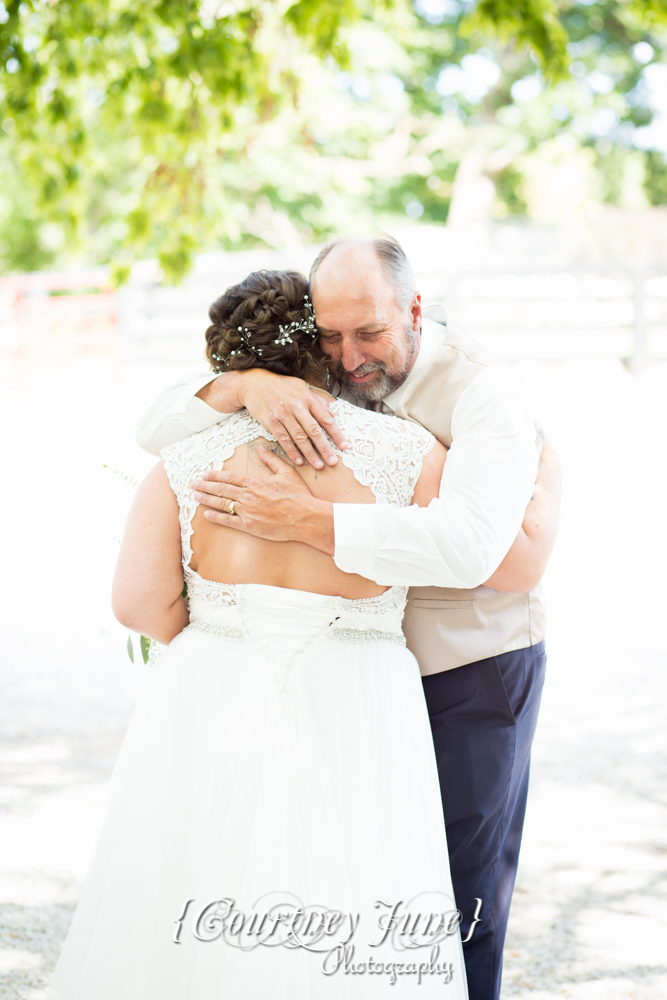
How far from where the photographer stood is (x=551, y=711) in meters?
5.21

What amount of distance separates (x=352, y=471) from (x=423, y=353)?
1.72 ft

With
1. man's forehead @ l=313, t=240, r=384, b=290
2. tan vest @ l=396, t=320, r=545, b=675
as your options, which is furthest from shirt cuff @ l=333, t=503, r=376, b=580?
man's forehead @ l=313, t=240, r=384, b=290

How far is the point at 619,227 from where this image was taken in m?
28.0

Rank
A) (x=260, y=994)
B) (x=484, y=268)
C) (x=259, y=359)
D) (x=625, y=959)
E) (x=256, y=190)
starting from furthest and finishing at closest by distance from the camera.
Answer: (x=256, y=190) → (x=484, y=268) → (x=625, y=959) → (x=259, y=359) → (x=260, y=994)

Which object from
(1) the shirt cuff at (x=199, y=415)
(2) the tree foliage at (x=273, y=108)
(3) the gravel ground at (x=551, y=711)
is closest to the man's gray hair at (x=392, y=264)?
(1) the shirt cuff at (x=199, y=415)

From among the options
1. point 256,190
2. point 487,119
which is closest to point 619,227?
point 487,119

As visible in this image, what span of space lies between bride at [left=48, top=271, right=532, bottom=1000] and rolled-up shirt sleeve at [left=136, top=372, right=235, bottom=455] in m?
0.07

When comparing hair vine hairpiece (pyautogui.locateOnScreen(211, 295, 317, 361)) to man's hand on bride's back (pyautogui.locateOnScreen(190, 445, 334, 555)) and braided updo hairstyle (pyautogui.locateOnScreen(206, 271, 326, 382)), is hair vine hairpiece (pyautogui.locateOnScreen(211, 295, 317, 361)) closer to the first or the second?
braided updo hairstyle (pyautogui.locateOnScreen(206, 271, 326, 382))

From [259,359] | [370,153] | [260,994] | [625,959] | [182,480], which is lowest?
[625,959]

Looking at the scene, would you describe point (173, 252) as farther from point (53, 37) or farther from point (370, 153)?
point (370, 153)

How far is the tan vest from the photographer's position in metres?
2.10

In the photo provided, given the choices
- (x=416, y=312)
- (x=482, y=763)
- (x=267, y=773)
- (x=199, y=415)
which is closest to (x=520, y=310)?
(x=416, y=312)

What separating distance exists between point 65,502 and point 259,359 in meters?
8.58

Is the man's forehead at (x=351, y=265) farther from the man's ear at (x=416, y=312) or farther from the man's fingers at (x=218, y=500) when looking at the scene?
the man's fingers at (x=218, y=500)
